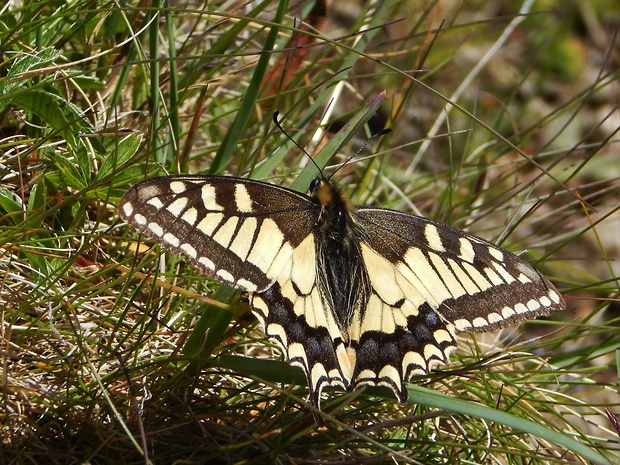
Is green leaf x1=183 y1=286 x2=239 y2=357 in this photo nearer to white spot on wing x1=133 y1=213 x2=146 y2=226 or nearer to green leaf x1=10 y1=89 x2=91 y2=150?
white spot on wing x1=133 y1=213 x2=146 y2=226

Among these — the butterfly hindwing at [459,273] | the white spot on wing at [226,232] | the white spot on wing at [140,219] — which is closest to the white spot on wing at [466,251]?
the butterfly hindwing at [459,273]

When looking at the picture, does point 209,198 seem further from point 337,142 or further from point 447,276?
point 447,276

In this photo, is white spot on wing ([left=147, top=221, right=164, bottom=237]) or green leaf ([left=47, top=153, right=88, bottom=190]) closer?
white spot on wing ([left=147, top=221, right=164, bottom=237])

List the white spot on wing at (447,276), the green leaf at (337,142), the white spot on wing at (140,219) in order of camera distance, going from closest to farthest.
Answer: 1. the white spot on wing at (140,219)
2. the green leaf at (337,142)
3. the white spot on wing at (447,276)

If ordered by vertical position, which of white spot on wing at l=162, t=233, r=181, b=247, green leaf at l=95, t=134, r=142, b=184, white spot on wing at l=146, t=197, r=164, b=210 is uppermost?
green leaf at l=95, t=134, r=142, b=184

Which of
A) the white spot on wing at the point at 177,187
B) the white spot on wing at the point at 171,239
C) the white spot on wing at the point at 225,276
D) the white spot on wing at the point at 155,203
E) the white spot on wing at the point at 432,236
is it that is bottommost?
the white spot on wing at the point at 225,276

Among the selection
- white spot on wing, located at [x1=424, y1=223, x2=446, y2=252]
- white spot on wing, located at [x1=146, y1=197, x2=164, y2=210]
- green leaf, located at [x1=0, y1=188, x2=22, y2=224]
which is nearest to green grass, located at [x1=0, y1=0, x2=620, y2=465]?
green leaf, located at [x1=0, y1=188, x2=22, y2=224]

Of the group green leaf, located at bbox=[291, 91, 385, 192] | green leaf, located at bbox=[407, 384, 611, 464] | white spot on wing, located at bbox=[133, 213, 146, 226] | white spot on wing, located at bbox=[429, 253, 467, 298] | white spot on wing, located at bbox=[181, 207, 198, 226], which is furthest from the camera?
white spot on wing, located at bbox=[429, 253, 467, 298]

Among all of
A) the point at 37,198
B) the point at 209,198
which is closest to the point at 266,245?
the point at 209,198

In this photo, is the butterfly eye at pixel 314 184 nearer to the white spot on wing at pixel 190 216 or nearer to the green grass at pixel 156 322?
the green grass at pixel 156 322
